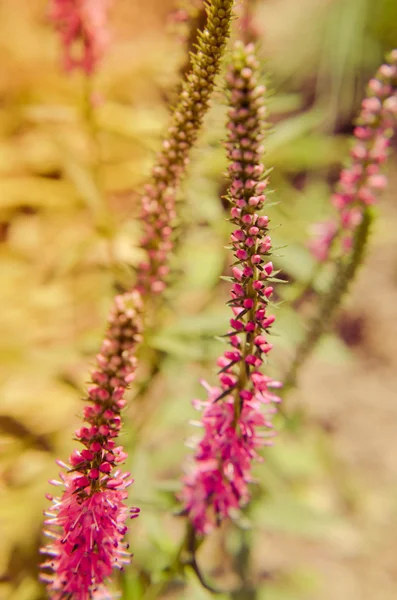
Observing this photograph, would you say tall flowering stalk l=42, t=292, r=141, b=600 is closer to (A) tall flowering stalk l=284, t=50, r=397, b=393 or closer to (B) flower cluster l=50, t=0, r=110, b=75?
(A) tall flowering stalk l=284, t=50, r=397, b=393

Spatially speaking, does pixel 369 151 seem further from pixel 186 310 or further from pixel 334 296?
pixel 186 310

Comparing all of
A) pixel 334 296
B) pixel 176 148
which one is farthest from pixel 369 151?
pixel 176 148

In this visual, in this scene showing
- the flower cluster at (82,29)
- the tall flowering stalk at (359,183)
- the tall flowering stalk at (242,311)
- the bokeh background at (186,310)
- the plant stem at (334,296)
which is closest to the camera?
the tall flowering stalk at (242,311)

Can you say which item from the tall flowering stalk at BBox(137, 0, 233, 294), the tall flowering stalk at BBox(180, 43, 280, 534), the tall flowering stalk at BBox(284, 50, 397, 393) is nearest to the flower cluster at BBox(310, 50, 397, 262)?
the tall flowering stalk at BBox(284, 50, 397, 393)

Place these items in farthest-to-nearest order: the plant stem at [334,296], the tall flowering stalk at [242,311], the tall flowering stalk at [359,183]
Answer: the tall flowering stalk at [359,183] → the plant stem at [334,296] → the tall flowering stalk at [242,311]

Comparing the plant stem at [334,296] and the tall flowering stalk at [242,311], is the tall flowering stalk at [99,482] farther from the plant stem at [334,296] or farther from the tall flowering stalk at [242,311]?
the plant stem at [334,296]

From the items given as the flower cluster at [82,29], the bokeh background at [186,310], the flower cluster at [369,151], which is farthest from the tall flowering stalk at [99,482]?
the flower cluster at [82,29]
